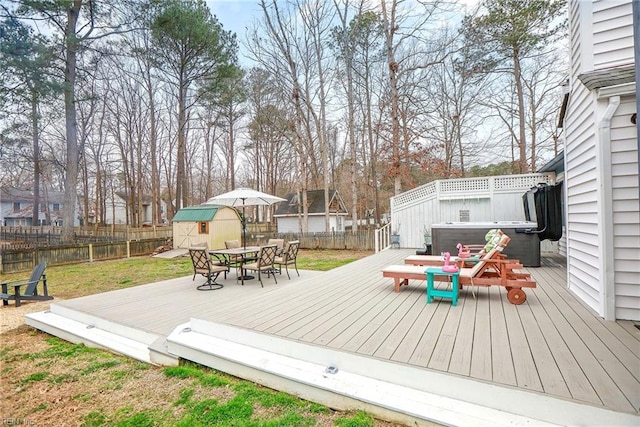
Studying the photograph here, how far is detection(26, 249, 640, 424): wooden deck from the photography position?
1910mm

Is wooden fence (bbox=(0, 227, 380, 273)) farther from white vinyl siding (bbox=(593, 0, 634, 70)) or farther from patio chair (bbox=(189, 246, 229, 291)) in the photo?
white vinyl siding (bbox=(593, 0, 634, 70))

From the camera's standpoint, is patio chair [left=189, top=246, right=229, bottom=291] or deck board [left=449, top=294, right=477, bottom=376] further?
patio chair [left=189, top=246, right=229, bottom=291]

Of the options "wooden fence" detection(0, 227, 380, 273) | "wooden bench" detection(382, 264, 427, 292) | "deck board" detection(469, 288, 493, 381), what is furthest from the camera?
"wooden fence" detection(0, 227, 380, 273)

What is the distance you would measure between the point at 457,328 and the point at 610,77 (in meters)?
2.55

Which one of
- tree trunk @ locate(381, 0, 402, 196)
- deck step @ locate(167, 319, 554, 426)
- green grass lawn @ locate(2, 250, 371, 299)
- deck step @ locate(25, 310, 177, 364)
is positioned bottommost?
green grass lawn @ locate(2, 250, 371, 299)

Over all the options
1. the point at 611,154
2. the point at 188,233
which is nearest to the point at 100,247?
the point at 188,233

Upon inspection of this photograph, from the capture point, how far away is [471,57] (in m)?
13.3

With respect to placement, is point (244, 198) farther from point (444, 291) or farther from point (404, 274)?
point (444, 291)

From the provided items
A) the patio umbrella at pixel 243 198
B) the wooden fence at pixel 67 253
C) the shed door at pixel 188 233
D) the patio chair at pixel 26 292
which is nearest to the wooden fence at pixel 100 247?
the wooden fence at pixel 67 253

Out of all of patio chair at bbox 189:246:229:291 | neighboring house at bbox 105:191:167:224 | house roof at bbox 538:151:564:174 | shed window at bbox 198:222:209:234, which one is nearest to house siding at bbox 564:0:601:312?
house roof at bbox 538:151:564:174

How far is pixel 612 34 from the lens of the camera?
2814mm

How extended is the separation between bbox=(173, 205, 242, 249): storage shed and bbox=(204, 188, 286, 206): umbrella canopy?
26.9 feet

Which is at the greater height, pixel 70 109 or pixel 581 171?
pixel 70 109

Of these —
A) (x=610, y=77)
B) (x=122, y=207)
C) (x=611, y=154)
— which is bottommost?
(x=611, y=154)
